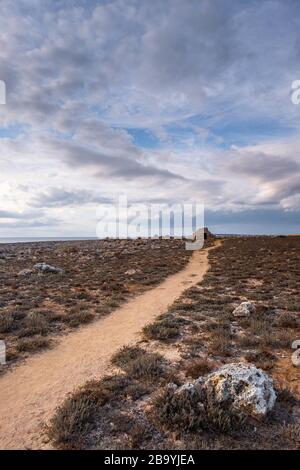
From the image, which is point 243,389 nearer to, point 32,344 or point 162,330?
point 162,330

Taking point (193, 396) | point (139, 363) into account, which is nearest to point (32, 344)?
point (139, 363)

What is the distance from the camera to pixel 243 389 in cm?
605

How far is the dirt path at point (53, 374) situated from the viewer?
575 centimetres

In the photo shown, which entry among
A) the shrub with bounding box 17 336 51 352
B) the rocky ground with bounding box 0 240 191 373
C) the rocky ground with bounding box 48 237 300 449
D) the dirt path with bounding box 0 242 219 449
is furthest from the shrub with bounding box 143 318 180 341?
the shrub with bounding box 17 336 51 352

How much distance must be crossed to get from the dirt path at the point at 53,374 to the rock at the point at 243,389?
324 centimetres

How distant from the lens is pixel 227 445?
5133mm

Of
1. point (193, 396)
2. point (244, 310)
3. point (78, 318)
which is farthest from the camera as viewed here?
point (244, 310)

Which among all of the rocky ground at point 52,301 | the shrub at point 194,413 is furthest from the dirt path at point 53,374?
the shrub at point 194,413

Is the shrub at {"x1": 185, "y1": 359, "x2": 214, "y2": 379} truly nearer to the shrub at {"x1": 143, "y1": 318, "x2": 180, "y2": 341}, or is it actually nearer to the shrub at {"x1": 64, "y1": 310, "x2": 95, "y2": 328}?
the shrub at {"x1": 143, "y1": 318, "x2": 180, "y2": 341}

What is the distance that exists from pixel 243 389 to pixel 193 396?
3.35ft

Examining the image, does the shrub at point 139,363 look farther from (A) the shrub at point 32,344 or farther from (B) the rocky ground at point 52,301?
(B) the rocky ground at point 52,301

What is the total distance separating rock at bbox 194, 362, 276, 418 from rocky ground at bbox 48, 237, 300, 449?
2 cm

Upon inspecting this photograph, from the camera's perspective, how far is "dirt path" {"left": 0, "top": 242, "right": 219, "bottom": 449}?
18.9 ft
